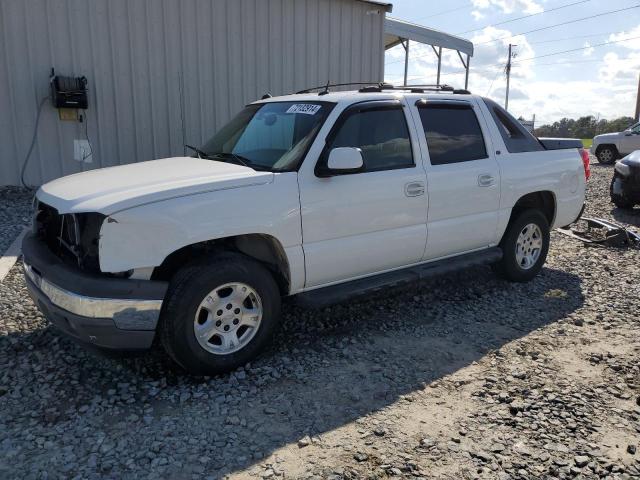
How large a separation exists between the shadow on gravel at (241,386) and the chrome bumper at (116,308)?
1.74 feet

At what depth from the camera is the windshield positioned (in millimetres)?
3906

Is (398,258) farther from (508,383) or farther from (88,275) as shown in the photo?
(88,275)

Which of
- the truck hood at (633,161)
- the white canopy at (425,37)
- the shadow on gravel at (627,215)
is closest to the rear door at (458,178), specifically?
the shadow on gravel at (627,215)

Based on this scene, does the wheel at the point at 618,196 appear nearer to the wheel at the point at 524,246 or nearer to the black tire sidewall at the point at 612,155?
the wheel at the point at 524,246

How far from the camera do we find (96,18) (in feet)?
28.7

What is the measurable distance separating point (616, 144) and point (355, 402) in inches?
754

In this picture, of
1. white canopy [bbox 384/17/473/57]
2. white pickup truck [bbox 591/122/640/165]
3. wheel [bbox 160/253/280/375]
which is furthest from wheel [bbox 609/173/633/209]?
white pickup truck [bbox 591/122/640/165]

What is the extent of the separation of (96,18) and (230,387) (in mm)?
7616

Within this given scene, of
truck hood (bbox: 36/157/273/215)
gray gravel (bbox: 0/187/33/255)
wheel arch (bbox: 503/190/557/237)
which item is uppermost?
truck hood (bbox: 36/157/273/215)

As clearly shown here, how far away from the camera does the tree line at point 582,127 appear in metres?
48.0

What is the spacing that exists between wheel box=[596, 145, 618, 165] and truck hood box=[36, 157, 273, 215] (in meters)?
19.0

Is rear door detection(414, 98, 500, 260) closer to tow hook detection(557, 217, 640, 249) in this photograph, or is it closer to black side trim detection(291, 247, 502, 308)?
black side trim detection(291, 247, 502, 308)

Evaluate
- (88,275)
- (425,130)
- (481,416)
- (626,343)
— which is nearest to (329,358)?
(481,416)

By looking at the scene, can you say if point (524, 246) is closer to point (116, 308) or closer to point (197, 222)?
point (197, 222)
